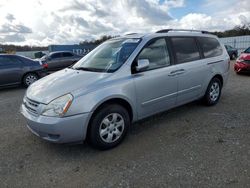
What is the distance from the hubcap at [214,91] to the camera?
5.00 m

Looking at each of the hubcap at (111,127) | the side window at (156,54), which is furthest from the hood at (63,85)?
the side window at (156,54)

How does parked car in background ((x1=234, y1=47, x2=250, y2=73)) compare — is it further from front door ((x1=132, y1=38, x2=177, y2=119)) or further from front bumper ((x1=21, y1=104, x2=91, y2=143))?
front bumper ((x1=21, y1=104, x2=91, y2=143))

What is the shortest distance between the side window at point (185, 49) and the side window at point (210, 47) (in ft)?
0.89

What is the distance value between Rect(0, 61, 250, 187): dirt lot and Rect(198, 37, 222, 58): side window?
147cm

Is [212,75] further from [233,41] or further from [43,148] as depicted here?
[233,41]

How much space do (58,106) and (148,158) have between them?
143 centimetres

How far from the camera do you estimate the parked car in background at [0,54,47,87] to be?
7949 millimetres

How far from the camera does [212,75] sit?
190 inches

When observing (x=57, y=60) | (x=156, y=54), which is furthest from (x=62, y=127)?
(x=57, y=60)

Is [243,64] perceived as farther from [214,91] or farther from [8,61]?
[8,61]

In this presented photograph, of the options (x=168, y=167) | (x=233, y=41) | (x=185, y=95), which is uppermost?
(x=233, y=41)

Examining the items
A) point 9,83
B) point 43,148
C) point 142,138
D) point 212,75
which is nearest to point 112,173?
point 142,138

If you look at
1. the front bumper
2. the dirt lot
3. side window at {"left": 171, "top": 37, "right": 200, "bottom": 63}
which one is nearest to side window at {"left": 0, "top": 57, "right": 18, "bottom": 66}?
the dirt lot

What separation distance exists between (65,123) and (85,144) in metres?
0.78
